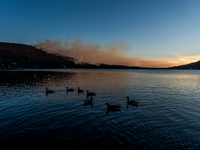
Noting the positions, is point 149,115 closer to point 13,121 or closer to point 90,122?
point 90,122

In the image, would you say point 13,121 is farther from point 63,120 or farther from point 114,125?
point 114,125

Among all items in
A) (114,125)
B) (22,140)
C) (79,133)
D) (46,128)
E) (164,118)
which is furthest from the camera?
(164,118)

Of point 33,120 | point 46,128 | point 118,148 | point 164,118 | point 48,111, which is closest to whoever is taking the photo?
point 118,148

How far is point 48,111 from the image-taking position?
20.0 m

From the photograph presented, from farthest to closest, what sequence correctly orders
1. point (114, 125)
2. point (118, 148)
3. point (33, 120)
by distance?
1. point (33, 120)
2. point (114, 125)
3. point (118, 148)

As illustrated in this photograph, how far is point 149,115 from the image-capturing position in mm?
18656

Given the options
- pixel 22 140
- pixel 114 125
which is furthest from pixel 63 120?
pixel 114 125

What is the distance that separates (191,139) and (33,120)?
17.7 m

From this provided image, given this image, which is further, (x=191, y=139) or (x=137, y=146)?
(x=191, y=139)

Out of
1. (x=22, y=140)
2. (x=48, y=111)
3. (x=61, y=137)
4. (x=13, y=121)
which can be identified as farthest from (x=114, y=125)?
(x=13, y=121)

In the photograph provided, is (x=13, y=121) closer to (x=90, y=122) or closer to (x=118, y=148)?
(x=90, y=122)

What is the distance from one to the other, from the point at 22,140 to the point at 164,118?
16.9 metres

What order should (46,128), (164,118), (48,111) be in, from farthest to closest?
(48,111) < (164,118) < (46,128)

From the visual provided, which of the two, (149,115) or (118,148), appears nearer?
(118,148)
